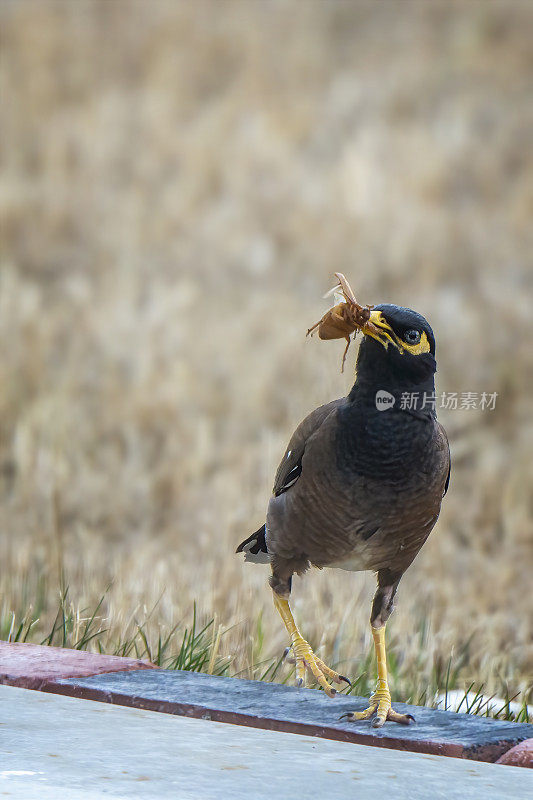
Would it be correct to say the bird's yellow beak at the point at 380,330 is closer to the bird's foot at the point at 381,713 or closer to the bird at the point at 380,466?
the bird at the point at 380,466

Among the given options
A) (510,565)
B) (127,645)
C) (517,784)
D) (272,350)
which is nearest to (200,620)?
(127,645)

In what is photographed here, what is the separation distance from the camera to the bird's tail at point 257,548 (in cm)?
353

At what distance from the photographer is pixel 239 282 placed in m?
11.4

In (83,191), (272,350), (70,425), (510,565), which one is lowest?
(510,565)

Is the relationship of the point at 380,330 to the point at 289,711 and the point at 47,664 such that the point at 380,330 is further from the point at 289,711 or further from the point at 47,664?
the point at 47,664

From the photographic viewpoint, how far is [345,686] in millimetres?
3840

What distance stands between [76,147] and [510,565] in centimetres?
806

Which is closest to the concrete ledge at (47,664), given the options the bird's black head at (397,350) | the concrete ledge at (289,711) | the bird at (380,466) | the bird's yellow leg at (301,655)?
the concrete ledge at (289,711)

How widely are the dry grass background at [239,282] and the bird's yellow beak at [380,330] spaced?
0.98 feet

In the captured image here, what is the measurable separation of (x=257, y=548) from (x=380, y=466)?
73 cm

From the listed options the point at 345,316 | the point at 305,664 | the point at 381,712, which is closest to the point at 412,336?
the point at 345,316

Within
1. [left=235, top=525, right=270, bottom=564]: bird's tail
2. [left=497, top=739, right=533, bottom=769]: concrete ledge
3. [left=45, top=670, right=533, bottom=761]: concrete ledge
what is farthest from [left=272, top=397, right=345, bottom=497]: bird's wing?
[left=497, top=739, right=533, bottom=769]: concrete ledge

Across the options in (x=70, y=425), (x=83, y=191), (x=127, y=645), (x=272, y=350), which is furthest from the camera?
(x=83, y=191)

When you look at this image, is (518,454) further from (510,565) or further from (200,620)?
(200,620)
